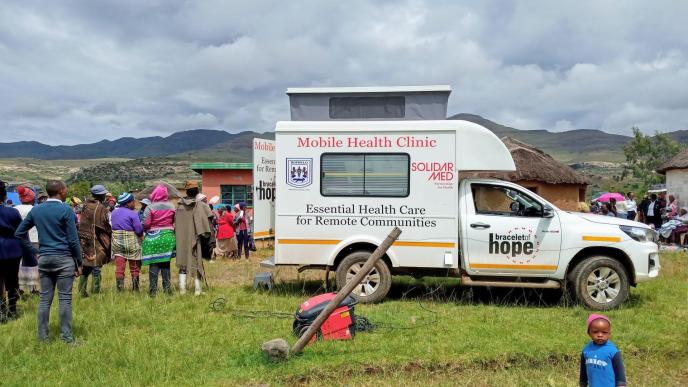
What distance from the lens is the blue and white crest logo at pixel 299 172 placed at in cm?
838

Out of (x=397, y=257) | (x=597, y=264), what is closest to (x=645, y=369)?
(x=597, y=264)

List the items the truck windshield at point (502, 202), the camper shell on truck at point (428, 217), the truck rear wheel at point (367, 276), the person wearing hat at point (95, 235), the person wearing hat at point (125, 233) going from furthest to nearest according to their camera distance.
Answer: the person wearing hat at point (125, 233) → the person wearing hat at point (95, 235) → the truck rear wheel at point (367, 276) → the truck windshield at point (502, 202) → the camper shell on truck at point (428, 217)

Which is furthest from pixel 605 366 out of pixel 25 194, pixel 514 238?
pixel 25 194

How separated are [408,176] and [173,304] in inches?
157

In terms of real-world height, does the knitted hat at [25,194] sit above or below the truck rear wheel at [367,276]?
above

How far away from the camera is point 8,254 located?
6914 mm

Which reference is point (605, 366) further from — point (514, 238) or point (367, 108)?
point (367, 108)

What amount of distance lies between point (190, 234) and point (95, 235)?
5.24 feet

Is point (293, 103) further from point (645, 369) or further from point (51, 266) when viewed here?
point (645, 369)

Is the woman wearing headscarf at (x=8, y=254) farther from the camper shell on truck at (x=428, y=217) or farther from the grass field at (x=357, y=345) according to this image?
the camper shell on truck at (x=428, y=217)

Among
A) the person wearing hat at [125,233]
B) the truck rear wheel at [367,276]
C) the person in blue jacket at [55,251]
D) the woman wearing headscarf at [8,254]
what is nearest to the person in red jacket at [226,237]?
the person wearing hat at [125,233]

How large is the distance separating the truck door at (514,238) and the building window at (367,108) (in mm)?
1881

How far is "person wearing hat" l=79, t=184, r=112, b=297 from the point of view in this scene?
8.54m

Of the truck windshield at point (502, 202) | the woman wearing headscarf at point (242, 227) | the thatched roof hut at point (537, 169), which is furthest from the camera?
the thatched roof hut at point (537, 169)
